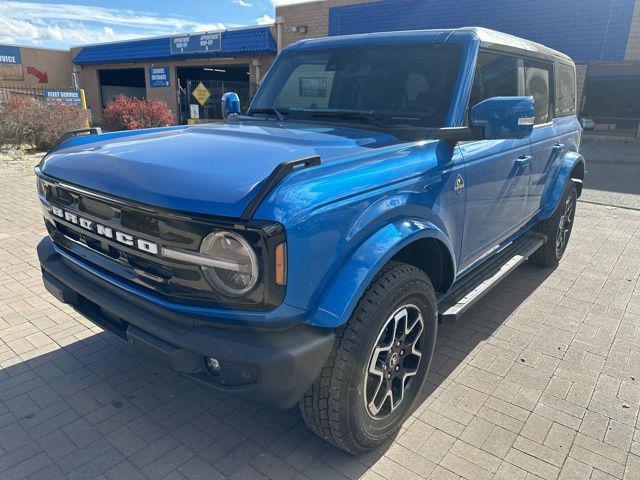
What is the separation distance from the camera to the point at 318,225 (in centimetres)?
188

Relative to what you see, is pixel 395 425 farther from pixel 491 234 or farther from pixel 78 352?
pixel 78 352

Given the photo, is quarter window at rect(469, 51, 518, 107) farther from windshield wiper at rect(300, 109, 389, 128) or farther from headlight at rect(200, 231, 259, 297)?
headlight at rect(200, 231, 259, 297)

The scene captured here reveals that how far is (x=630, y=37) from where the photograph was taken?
13758 millimetres

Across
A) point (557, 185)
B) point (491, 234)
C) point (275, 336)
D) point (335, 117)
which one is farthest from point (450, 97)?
point (557, 185)

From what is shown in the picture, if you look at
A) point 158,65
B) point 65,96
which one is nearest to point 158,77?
point 158,65

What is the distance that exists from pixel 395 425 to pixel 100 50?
31039 mm

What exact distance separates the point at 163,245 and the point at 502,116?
188cm

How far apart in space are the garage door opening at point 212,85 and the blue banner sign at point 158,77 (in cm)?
66

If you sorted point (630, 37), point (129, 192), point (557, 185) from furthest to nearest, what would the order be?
point (630, 37)
point (557, 185)
point (129, 192)

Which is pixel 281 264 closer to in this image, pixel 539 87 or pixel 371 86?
pixel 371 86

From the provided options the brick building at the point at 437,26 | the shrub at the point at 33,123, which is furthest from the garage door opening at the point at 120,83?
the shrub at the point at 33,123

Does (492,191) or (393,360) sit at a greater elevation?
(492,191)

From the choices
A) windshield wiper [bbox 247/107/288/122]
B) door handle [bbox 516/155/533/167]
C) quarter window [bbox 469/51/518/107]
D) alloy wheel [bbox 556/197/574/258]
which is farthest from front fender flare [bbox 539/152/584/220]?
windshield wiper [bbox 247/107/288/122]

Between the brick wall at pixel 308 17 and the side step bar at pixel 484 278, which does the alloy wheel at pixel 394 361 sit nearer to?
the side step bar at pixel 484 278
